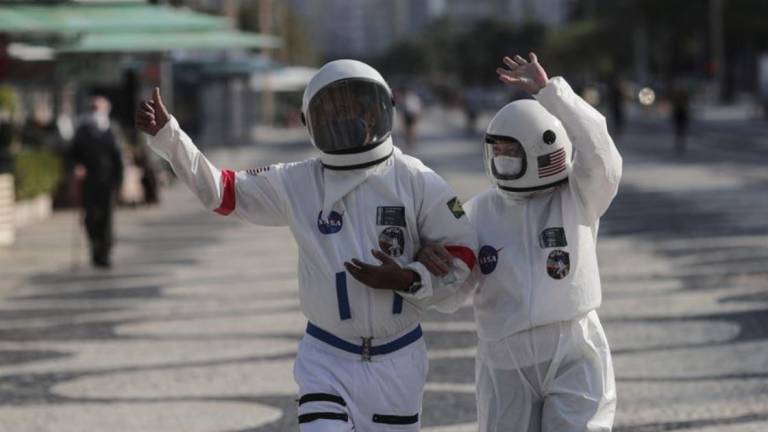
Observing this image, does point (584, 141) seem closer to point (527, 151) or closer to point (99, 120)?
point (527, 151)

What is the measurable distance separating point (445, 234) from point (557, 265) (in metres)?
0.38

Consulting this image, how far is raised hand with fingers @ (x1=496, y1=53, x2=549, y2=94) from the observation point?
530 cm

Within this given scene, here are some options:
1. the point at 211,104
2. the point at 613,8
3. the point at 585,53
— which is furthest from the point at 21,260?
the point at 585,53

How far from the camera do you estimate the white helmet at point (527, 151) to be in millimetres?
5227

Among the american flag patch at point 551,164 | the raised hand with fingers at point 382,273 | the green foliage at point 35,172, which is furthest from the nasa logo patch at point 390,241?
the green foliage at point 35,172

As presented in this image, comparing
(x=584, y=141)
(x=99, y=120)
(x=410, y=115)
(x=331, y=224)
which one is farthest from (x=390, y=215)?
(x=410, y=115)

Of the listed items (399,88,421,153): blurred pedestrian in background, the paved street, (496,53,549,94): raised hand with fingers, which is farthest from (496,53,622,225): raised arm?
(399,88,421,153): blurred pedestrian in background

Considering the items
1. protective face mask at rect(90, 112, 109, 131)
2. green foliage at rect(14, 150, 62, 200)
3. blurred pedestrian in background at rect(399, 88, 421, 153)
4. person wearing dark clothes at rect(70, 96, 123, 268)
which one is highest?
protective face mask at rect(90, 112, 109, 131)

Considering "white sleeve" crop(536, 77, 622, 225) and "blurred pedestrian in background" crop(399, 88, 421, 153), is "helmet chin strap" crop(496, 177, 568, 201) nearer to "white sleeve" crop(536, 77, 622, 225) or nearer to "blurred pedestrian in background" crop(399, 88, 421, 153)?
"white sleeve" crop(536, 77, 622, 225)

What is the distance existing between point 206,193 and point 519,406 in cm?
121

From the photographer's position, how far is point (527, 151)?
17.1ft

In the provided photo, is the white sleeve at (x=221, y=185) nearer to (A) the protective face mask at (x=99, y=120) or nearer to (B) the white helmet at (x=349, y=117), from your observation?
(B) the white helmet at (x=349, y=117)

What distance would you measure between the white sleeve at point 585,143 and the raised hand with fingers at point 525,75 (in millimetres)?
53

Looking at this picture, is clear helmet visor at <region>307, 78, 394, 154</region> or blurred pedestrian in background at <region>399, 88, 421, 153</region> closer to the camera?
clear helmet visor at <region>307, 78, 394, 154</region>
